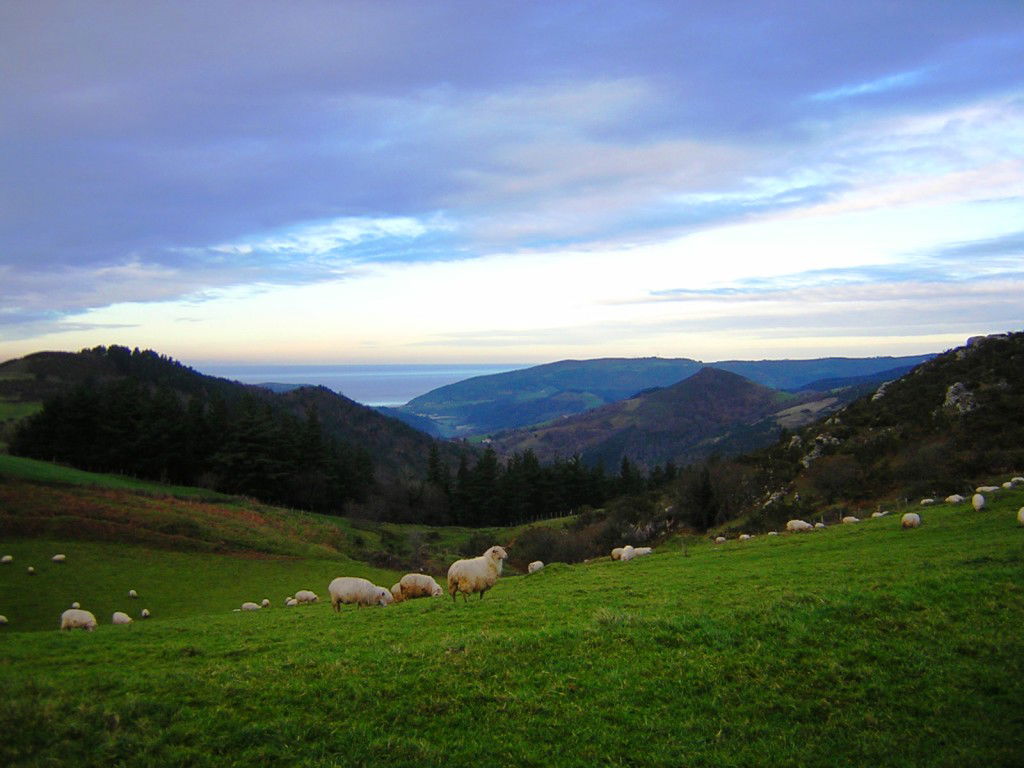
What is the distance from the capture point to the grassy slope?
22.5 ft

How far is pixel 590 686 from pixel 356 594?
40.2 ft

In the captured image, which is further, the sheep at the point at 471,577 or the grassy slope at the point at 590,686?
the sheep at the point at 471,577

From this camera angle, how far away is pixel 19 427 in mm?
Result: 69562

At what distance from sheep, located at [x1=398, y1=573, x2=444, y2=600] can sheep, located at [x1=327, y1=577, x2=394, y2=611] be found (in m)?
0.81

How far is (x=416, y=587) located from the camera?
64.6 ft

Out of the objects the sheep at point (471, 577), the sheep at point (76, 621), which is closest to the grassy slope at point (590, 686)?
the sheep at point (471, 577)

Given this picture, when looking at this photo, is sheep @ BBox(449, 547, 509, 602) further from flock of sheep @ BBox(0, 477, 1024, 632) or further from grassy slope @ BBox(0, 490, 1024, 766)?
grassy slope @ BBox(0, 490, 1024, 766)

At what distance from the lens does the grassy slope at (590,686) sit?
6859mm

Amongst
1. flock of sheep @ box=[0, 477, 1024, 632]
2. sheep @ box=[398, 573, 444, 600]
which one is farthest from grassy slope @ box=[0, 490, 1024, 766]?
sheep @ box=[398, 573, 444, 600]

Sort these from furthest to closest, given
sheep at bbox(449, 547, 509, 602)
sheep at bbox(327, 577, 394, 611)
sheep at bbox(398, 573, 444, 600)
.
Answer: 1. sheep at bbox(398, 573, 444, 600)
2. sheep at bbox(327, 577, 394, 611)
3. sheep at bbox(449, 547, 509, 602)

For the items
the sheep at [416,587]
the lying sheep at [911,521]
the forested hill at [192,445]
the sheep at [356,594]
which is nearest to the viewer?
the sheep at [356,594]

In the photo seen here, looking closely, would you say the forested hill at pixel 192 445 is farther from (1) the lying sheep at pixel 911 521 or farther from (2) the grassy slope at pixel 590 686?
(1) the lying sheep at pixel 911 521

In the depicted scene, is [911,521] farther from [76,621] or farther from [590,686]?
[76,621]

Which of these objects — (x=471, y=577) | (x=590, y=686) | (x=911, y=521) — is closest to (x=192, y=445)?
(x=471, y=577)
